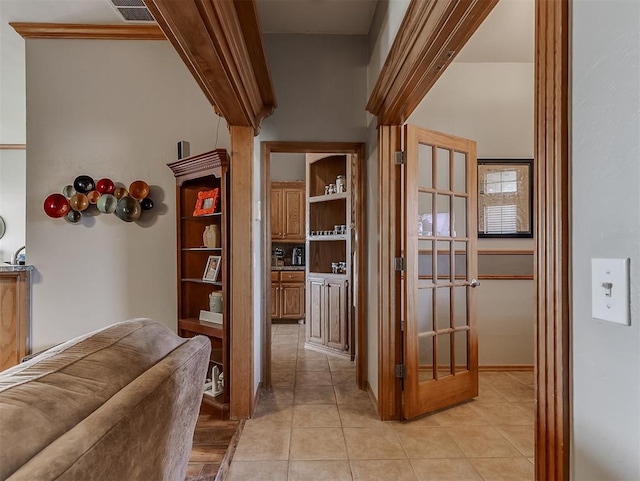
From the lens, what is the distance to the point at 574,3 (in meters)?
0.64

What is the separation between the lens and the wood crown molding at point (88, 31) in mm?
3025

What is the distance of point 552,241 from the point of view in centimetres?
69

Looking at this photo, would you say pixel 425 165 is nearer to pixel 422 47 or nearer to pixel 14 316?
pixel 422 47

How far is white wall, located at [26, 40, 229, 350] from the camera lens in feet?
10.2

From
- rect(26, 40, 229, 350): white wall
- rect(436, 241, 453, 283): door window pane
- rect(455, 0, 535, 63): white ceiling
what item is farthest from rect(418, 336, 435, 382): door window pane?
rect(455, 0, 535, 63): white ceiling

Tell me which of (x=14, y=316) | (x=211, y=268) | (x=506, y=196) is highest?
(x=506, y=196)

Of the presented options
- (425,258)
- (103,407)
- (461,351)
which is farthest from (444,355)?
(103,407)

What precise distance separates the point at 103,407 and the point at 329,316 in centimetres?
345

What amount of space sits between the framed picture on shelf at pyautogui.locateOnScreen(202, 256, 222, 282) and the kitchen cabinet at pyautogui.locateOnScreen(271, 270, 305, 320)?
8.63ft

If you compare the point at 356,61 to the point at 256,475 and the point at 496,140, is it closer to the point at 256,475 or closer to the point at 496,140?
the point at 496,140

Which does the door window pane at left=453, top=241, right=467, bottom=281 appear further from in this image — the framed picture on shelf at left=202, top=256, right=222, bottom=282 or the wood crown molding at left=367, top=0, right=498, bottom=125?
the framed picture on shelf at left=202, top=256, right=222, bottom=282

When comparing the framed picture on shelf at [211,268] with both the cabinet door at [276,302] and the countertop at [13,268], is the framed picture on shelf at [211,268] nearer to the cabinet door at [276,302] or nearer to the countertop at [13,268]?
the countertop at [13,268]

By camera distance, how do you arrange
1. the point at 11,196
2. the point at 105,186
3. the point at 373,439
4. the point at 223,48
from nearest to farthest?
the point at 223,48
the point at 373,439
the point at 105,186
the point at 11,196

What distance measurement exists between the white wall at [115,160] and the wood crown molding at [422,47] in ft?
5.54
